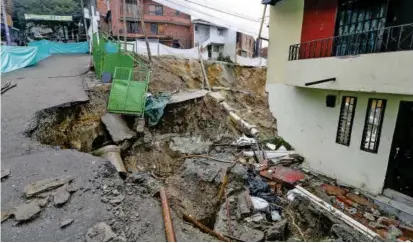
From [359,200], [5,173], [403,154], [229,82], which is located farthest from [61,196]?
[229,82]

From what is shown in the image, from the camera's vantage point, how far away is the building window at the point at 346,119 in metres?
7.27

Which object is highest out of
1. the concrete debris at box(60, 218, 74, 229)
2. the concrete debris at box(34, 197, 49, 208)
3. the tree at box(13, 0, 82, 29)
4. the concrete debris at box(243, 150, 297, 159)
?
the tree at box(13, 0, 82, 29)

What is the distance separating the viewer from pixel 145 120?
9.44 m

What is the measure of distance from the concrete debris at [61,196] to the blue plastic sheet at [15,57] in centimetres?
1145

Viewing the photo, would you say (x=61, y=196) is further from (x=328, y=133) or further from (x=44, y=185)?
(x=328, y=133)

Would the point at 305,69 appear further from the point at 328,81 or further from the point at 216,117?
the point at 216,117

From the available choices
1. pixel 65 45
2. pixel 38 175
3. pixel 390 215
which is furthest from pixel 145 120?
pixel 65 45

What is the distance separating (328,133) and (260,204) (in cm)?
394

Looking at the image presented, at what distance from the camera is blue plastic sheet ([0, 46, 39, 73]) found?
38.9 feet

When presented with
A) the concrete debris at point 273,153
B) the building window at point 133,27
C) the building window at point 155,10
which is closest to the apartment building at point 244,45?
the building window at point 155,10

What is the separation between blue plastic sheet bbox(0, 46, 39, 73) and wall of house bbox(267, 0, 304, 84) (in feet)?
44.0

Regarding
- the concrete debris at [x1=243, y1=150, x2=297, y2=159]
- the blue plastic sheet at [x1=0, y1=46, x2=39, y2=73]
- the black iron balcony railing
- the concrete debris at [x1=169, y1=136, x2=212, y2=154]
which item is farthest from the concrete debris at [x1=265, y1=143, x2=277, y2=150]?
the blue plastic sheet at [x1=0, y1=46, x2=39, y2=73]

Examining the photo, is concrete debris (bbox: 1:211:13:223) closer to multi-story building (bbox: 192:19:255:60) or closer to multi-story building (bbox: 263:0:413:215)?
multi-story building (bbox: 263:0:413:215)

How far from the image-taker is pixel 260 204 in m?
6.18
